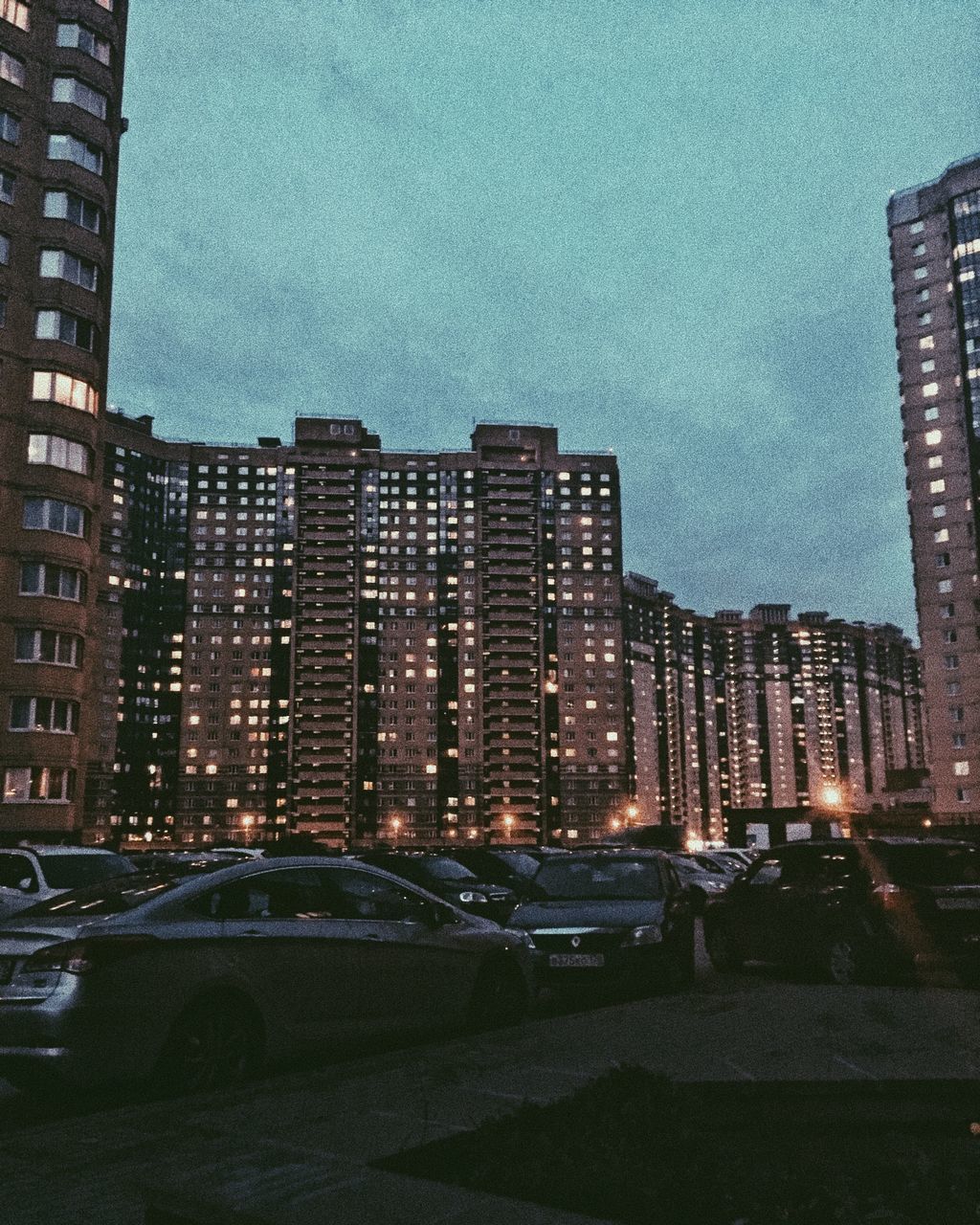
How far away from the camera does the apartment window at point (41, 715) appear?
34062 mm

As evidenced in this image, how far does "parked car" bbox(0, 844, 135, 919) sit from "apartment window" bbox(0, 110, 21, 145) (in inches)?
1397

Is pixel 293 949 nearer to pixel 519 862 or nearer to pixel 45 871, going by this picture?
pixel 45 871

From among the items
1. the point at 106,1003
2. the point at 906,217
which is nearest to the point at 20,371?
the point at 106,1003

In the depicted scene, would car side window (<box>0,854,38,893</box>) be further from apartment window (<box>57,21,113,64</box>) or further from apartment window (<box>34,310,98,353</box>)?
apartment window (<box>57,21,113,64</box>)

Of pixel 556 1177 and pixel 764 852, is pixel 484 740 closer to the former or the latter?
pixel 764 852

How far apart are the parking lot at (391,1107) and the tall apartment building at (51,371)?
29.7 metres

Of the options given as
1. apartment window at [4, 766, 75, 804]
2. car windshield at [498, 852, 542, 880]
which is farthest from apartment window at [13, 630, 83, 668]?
car windshield at [498, 852, 542, 880]

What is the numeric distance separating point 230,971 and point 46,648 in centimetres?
3099

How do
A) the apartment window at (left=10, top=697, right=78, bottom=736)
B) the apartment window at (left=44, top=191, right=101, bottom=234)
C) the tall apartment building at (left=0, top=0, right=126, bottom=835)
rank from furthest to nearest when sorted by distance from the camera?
the apartment window at (left=44, top=191, right=101, bottom=234)
the tall apartment building at (left=0, top=0, right=126, bottom=835)
the apartment window at (left=10, top=697, right=78, bottom=736)

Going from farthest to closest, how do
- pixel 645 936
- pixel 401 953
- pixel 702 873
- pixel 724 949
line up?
pixel 702 873 < pixel 724 949 < pixel 645 936 < pixel 401 953

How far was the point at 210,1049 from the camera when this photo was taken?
675cm

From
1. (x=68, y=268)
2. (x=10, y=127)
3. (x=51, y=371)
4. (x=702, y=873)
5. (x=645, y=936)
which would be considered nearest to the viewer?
(x=645, y=936)

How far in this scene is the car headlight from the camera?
1057cm

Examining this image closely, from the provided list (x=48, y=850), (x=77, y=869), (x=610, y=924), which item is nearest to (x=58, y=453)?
(x=48, y=850)
